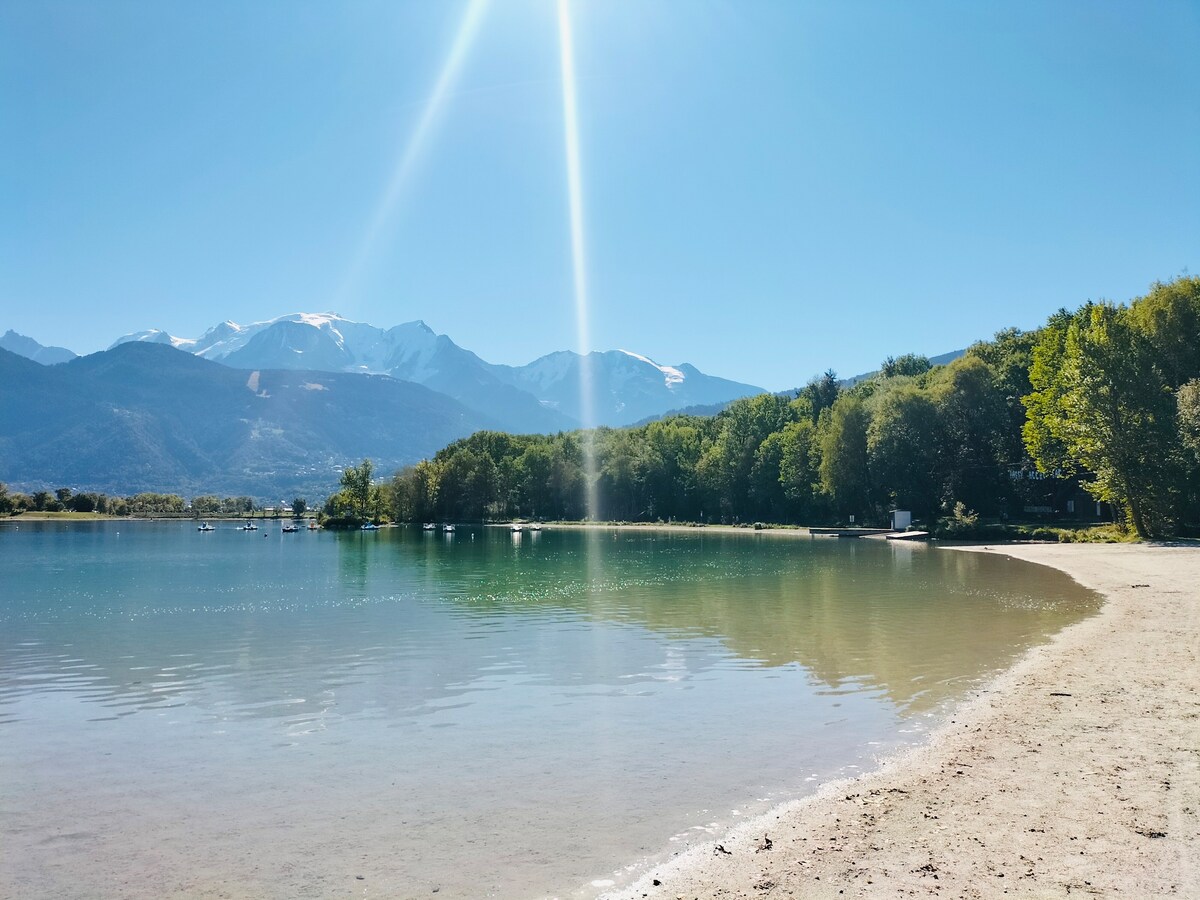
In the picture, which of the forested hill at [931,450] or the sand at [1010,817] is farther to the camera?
the forested hill at [931,450]

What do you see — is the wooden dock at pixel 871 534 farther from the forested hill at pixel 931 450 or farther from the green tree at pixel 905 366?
the green tree at pixel 905 366

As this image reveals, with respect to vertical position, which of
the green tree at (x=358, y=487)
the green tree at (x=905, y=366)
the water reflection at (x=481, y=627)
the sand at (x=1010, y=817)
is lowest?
A: the water reflection at (x=481, y=627)

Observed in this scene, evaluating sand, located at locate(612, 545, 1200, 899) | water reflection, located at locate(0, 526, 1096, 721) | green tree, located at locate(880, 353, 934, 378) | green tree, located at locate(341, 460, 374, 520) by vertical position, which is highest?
green tree, located at locate(880, 353, 934, 378)

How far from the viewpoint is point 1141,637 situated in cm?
2458

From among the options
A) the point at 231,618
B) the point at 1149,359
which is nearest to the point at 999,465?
the point at 1149,359

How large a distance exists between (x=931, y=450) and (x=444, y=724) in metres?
97.3

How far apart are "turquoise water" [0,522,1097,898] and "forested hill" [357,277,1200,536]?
110ft

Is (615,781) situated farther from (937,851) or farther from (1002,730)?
(1002,730)

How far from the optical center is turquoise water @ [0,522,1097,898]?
10891 millimetres

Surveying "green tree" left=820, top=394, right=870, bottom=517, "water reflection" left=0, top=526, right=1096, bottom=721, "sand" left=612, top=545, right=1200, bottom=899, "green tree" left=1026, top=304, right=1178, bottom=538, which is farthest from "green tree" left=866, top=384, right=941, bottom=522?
"sand" left=612, top=545, right=1200, bottom=899

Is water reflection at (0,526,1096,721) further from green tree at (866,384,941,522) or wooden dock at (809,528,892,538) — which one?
green tree at (866,384,941,522)

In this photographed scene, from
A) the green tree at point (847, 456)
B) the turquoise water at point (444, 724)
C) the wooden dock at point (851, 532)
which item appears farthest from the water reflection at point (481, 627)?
the green tree at point (847, 456)

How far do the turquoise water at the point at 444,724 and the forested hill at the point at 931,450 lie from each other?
33.7 meters

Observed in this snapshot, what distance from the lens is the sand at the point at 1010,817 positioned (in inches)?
355
